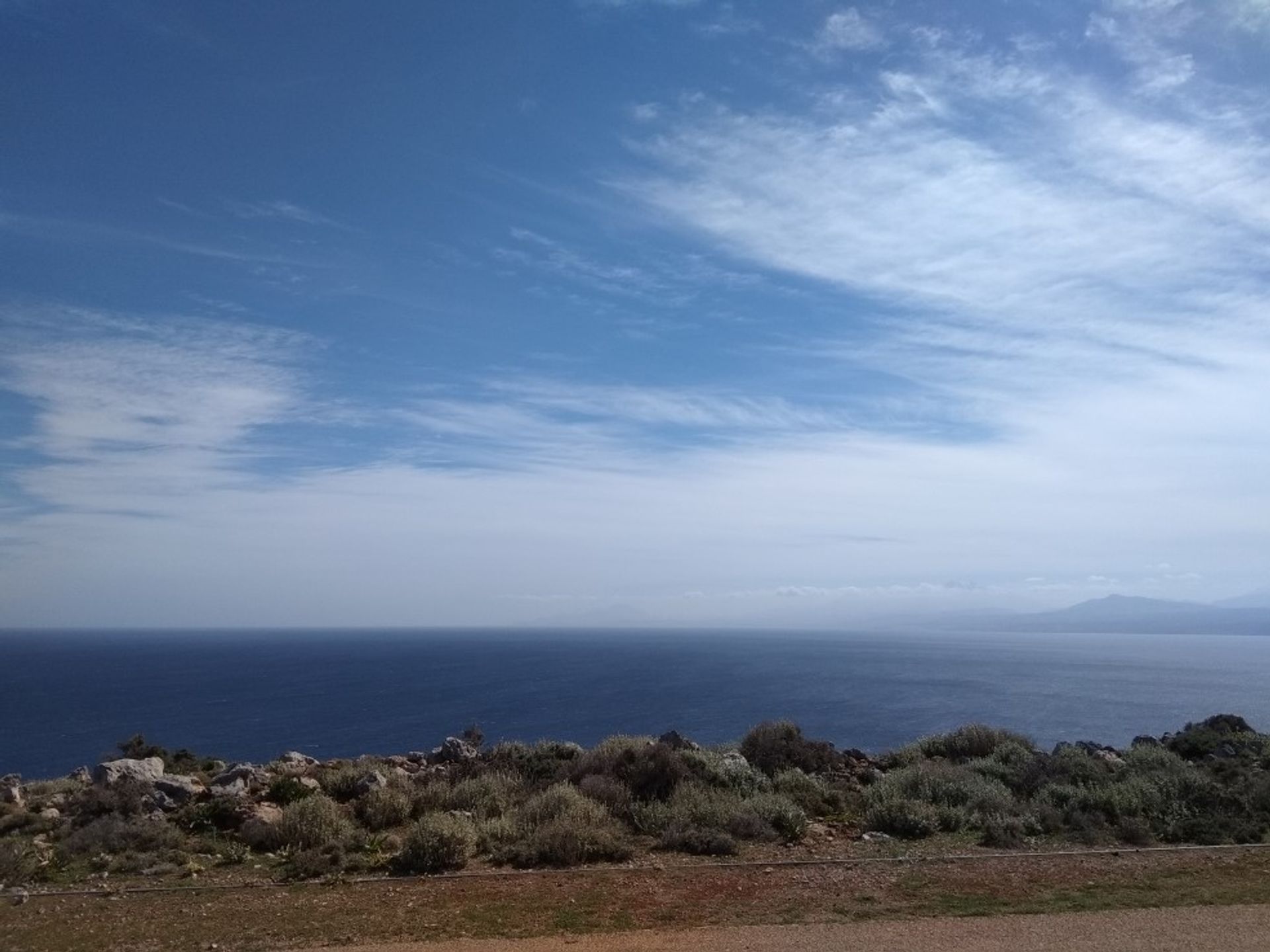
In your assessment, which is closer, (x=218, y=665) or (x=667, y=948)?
(x=667, y=948)

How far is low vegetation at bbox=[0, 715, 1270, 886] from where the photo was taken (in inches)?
453

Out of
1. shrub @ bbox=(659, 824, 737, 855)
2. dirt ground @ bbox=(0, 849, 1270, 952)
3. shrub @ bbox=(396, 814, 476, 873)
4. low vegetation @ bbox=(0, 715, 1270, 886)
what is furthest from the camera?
shrub @ bbox=(659, 824, 737, 855)

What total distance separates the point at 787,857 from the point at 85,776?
44.9ft

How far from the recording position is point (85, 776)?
1692 centimetres

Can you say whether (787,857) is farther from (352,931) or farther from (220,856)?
(220,856)

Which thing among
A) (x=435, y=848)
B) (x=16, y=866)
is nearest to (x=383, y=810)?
(x=435, y=848)

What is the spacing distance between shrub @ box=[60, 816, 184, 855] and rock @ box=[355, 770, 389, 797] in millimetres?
3002

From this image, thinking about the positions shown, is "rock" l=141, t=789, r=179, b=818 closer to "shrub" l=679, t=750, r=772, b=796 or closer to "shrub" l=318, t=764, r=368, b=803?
"shrub" l=318, t=764, r=368, b=803

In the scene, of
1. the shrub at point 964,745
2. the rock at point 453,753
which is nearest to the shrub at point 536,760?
the rock at point 453,753

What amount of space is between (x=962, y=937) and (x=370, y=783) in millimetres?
9978

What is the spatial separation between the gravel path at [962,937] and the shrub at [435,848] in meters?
2.73

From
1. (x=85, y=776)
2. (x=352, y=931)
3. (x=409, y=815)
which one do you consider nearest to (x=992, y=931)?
(x=352, y=931)

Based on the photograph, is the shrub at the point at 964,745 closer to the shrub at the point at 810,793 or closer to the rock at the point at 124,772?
the shrub at the point at 810,793

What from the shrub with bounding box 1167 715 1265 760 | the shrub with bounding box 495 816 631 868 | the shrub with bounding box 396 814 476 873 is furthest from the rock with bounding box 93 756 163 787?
the shrub with bounding box 1167 715 1265 760
